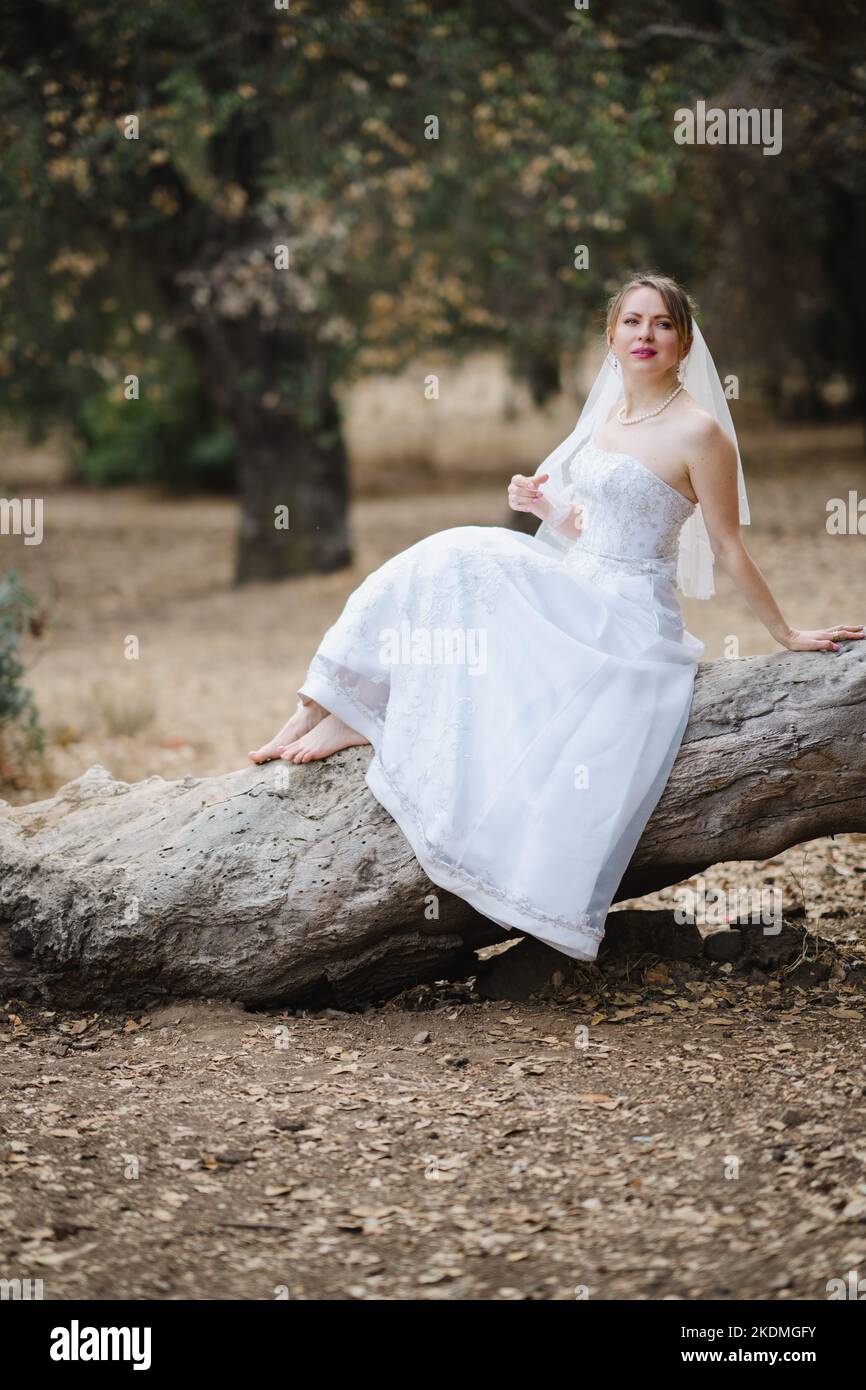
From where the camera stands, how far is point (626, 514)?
4.75m

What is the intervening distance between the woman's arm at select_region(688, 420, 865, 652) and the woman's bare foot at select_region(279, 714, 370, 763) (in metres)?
1.41

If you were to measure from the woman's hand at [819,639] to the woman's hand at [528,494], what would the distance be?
105cm

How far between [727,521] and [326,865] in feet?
5.96

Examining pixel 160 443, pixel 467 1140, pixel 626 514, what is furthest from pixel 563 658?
pixel 160 443

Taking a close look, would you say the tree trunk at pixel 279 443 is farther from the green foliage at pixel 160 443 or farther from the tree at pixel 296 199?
the green foliage at pixel 160 443

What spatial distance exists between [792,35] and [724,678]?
25.7ft

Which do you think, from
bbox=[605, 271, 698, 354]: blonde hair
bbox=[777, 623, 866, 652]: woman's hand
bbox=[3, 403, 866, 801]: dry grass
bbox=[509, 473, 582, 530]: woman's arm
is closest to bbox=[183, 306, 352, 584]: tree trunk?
bbox=[3, 403, 866, 801]: dry grass

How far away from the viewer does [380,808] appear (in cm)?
463

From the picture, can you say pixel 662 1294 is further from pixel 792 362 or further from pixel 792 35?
pixel 792 362

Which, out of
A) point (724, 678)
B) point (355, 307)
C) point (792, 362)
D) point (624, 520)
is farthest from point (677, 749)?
point (792, 362)

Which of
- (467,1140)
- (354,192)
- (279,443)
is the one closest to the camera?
(467,1140)

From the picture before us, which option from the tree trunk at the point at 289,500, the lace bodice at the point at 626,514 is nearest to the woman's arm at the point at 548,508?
the lace bodice at the point at 626,514

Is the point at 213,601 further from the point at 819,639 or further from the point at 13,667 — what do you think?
the point at 819,639
